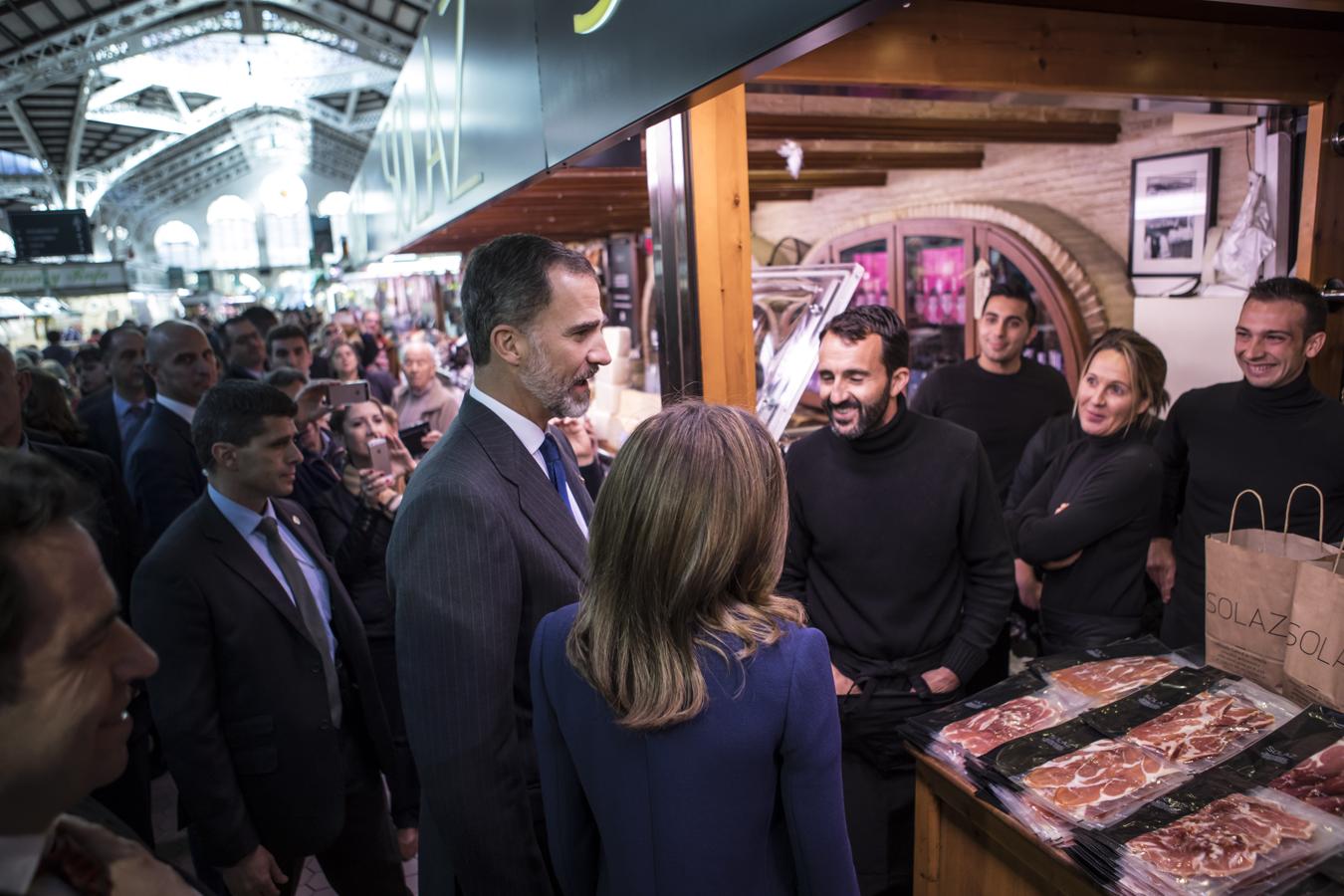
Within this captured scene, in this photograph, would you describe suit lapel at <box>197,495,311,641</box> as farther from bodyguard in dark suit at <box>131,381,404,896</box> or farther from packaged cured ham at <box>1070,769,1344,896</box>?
packaged cured ham at <box>1070,769,1344,896</box>

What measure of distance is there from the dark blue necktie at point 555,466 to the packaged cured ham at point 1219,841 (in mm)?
1152

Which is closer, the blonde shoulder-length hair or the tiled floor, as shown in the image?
the blonde shoulder-length hair

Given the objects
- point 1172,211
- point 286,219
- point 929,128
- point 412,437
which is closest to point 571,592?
point 412,437

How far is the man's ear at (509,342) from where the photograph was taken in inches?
62.0

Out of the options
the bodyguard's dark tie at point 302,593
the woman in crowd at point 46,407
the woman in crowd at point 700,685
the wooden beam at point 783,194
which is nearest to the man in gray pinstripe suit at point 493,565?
the woman in crowd at point 700,685

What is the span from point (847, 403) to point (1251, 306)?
1363 millimetres

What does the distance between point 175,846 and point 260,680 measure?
2.10 metres

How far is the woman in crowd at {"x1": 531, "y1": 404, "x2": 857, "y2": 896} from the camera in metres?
1.13

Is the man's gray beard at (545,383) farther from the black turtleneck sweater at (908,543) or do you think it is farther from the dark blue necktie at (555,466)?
the black turtleneck sweater at (908,543)

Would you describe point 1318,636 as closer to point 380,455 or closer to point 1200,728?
point 1200,728

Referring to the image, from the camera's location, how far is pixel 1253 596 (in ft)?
6.04

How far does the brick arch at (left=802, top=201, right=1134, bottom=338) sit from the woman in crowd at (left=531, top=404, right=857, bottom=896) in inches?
196

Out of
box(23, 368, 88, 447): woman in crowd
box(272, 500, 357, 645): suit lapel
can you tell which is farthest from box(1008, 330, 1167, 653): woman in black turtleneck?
box(23, 368, 88, 447): woman in crowd

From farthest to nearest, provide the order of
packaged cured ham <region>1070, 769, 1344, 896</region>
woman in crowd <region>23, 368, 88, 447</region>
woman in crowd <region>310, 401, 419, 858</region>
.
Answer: woman in crowd <region>23, 368, 88, 447</region> → woman in crowd <region>310, 401, 419, 858</region> → packaged cured ham <region>1070, 769, 1344, 896</region>
